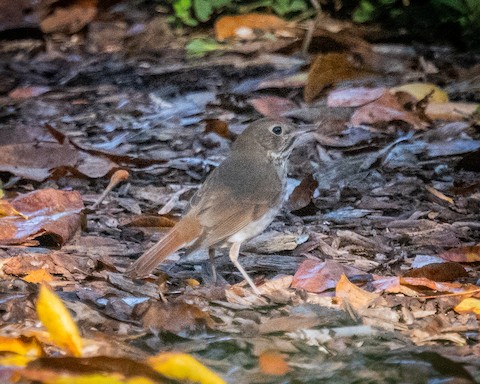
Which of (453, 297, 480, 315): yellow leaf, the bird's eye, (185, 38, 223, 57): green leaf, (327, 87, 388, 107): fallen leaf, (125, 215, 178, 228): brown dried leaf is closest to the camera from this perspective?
(453, 297, 480, 315): yellow leaf

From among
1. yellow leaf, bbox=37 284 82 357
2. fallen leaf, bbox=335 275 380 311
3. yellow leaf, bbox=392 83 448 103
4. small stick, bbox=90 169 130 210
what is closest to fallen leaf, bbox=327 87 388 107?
yellow leaf, bbox=392 83 448 103

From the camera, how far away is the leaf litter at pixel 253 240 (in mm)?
3775

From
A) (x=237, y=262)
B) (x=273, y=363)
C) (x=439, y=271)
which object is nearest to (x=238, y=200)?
(x=237, y=262)

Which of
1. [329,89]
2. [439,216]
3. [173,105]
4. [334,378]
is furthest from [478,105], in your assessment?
[334,378]

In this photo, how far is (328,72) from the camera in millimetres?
8336

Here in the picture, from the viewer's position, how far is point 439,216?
598 cm

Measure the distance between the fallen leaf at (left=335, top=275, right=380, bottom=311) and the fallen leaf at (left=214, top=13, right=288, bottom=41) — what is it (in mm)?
5658

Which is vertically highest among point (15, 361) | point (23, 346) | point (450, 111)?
point (15, 361)

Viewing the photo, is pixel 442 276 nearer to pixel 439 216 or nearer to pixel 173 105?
pixel 439 216

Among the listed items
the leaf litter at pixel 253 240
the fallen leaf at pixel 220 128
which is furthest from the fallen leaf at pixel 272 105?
the fallen leaf at pixel 220 128

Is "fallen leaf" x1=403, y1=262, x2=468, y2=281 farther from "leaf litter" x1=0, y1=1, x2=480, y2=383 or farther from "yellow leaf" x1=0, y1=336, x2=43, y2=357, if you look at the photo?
"yellow leaf" x1=0, y1=336, x2=43, y2=357

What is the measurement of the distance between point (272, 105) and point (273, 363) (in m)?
4.57

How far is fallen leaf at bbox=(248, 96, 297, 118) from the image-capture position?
7.95 meters

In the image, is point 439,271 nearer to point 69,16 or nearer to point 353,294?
point 353,294
